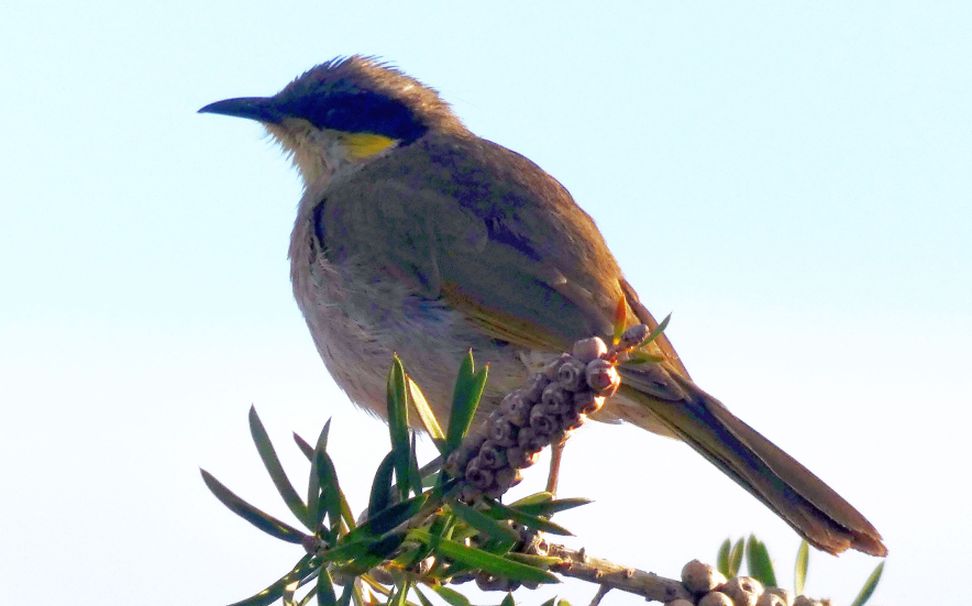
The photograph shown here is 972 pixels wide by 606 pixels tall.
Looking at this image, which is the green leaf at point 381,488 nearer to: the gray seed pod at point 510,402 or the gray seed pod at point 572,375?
the gray seed pod at point 510,402

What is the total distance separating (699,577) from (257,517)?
885 mm

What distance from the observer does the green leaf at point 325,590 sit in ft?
7.72

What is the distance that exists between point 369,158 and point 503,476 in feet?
14.1

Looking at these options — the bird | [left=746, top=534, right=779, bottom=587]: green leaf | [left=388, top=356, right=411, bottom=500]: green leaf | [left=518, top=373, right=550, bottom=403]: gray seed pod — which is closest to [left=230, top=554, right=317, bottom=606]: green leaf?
[left=388, top=356, right=411, bottom=500]: green leaf

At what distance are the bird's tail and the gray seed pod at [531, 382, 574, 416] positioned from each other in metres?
1.99

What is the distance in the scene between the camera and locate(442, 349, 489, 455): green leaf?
7.79 feet

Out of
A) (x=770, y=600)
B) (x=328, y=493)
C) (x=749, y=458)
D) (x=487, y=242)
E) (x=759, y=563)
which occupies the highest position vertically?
(x=487, y=242)

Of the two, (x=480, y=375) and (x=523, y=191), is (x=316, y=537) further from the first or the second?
(x=523, y=191)

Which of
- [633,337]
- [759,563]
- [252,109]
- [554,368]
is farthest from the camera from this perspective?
[252,109]

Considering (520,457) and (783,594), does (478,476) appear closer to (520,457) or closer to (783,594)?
(520,457)

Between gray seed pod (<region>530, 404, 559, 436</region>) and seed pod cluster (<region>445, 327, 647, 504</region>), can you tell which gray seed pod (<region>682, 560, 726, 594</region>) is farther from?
gray seed pod (<region>530, 404, 559, 436</region>)

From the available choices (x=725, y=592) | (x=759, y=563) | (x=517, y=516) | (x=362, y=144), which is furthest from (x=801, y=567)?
(x=362, y=144)

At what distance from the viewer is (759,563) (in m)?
3.22

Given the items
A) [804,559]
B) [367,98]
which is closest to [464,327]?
[804,559]
